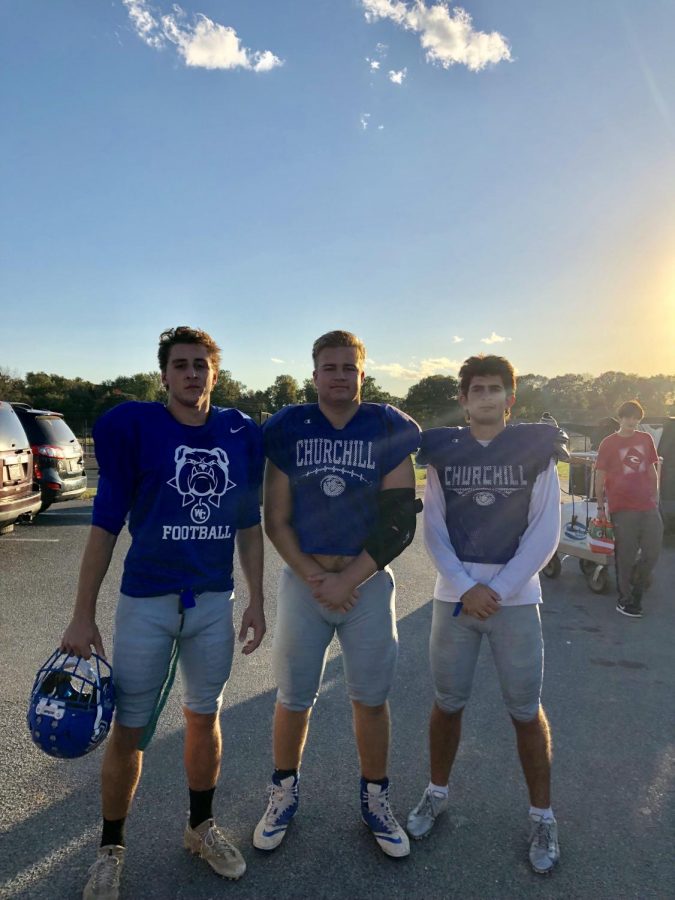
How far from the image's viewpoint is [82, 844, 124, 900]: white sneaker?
2.08 m

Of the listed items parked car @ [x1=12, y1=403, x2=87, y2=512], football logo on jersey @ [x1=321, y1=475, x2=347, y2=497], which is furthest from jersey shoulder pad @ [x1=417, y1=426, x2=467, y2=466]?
parked car @ [x1=12, y1=403, x2=87, y2=512]

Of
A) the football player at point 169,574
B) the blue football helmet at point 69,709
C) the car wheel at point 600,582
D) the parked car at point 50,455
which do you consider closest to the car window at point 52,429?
the parked car at point 50,455

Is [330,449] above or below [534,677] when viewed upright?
above

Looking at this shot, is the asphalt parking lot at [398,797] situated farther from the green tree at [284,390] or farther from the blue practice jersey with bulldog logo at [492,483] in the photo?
the green tree at [284,390]

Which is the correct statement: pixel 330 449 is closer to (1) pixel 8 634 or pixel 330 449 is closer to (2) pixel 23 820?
(2) pixel 23 820

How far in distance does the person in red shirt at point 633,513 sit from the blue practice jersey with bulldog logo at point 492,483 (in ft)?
11.8

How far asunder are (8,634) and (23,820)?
268 cm

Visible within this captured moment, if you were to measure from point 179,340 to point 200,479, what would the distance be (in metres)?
0.60

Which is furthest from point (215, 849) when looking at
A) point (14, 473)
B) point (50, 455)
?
point (50, 455)

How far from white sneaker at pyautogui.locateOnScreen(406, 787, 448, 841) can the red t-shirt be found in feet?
13.3

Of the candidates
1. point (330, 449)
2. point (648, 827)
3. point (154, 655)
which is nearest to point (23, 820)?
point (154, 655)

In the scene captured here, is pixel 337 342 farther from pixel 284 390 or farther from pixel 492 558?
pixel 284 390

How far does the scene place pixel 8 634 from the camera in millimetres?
4777

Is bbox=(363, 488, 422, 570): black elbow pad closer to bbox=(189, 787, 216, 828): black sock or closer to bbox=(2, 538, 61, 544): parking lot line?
bbox=(189, 787, 216, 828): black sock
